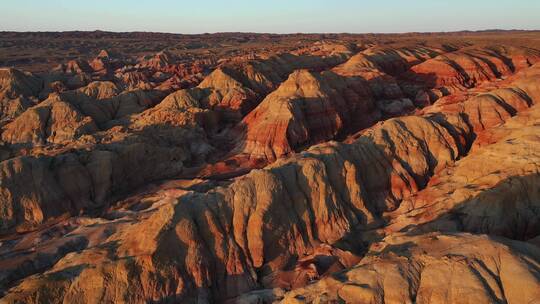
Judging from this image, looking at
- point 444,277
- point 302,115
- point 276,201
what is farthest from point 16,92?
point 444,277

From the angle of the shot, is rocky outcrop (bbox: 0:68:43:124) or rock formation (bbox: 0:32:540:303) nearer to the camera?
rock formation (bbox: 0:32:540:303)

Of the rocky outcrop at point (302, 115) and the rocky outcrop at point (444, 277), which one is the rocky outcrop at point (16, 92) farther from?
the rocky outcrop at point (444, 277)

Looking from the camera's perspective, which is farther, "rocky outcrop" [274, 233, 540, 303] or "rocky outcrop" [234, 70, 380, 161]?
"rocky outcrop" [234, 70, 380, 161]

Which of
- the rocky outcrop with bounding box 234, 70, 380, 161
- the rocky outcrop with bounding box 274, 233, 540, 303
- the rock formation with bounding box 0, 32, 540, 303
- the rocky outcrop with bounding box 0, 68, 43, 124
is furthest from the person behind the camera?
the rocky outcrop with bounding box 0, 68, 43, 124

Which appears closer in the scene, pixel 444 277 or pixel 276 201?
pixel 444 277

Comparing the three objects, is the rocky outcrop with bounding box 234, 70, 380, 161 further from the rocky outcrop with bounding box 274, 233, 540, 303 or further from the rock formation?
the rocky outcrop with bounding box 274, 233, 540, 303

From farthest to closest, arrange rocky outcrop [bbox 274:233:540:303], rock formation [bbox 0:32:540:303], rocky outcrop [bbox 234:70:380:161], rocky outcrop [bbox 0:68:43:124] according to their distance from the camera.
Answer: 1. rocky outcrop [bbox 0:68:43:124]
2. rocky outcrop [bbox 234:70:380:161]
3. rock formation [bbox 0:32:540:303]
4. rocky outcrop [bbox 274:233:540:303]

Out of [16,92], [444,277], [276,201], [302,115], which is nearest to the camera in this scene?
[444,277]

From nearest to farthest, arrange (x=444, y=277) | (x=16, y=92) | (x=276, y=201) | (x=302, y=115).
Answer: (x=444, y=277)
(x=276, y=201)
(x=302, y=115)
(x=16, y=92)

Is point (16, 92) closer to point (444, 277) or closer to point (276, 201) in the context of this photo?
point (276, 201)

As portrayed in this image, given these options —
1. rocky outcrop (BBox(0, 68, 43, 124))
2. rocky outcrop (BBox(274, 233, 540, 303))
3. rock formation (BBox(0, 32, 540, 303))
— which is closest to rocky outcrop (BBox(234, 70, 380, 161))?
rock formation (BBox(0, 32, 540, 303))

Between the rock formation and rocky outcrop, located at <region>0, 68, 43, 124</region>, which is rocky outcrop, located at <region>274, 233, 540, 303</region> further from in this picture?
rocky outcrop, located at <region>0, 68, 43, 124</region>
